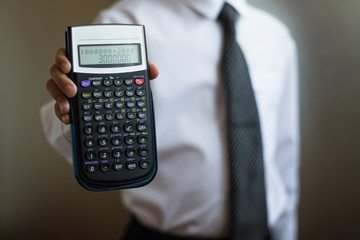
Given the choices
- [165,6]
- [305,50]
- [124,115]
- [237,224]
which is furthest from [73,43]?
[305,50]

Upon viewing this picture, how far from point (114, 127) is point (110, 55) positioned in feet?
0.20

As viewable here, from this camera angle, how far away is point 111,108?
295 mm

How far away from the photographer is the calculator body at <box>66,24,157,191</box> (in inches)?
11.3

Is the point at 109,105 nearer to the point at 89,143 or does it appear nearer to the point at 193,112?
the point at 89,143

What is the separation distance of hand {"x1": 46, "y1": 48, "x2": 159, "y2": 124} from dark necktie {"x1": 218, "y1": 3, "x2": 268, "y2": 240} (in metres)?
0.29

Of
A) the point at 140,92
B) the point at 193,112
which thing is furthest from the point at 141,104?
the point at 193,112

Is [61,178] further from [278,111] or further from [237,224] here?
[278,111]

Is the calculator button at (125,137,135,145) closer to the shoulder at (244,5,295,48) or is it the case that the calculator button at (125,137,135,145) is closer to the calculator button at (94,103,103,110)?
the calculator button at (94,103,103,110)

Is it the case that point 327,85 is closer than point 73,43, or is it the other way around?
point 73,43

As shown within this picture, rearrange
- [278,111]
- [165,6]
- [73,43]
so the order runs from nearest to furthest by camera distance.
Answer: [73,43] < [165,6] < [278,111]

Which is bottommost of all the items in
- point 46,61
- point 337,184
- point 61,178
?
point 337,184

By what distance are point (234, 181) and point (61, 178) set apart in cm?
30

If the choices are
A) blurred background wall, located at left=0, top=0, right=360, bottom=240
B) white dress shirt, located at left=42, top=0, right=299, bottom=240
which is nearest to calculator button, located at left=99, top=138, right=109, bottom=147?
blurred background wall, located at left=0, top=0, right=360, bottom=240

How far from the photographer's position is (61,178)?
39 centimetres
